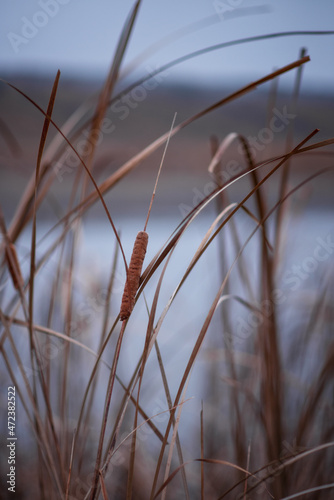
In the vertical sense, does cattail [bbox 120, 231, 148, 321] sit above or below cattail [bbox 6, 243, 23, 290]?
below

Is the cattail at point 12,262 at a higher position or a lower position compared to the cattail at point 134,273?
higher

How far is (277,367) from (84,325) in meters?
0.38

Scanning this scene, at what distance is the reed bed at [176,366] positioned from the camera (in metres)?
0.30

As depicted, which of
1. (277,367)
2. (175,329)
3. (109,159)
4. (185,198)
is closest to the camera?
(277,367)

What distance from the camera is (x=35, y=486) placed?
578 mm

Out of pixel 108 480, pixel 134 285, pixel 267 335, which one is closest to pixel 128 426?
pixel 108 480

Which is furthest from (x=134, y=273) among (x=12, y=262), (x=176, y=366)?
(x=176, y=366)

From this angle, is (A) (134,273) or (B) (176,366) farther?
(B) (176,366)

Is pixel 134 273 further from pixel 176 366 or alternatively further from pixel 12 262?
pixel 176 366

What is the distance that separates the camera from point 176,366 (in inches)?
37.5

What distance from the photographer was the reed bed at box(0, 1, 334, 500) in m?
0.30

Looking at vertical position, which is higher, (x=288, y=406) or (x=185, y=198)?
(x=185, y=198)

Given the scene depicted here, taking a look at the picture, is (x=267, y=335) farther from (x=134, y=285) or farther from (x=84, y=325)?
(x=84, y=325)

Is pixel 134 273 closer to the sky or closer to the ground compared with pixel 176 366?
closer to the ground
